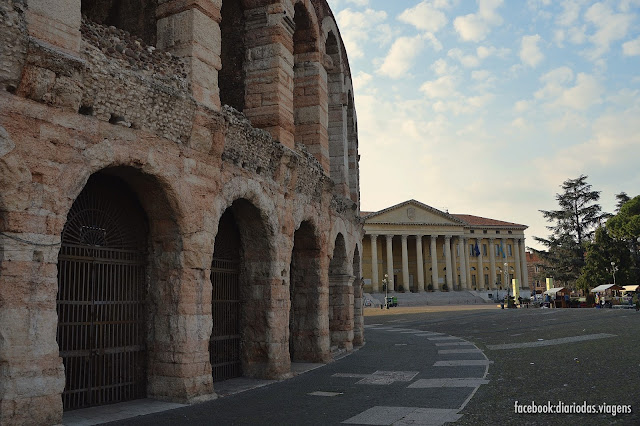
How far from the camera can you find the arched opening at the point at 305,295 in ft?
38.8

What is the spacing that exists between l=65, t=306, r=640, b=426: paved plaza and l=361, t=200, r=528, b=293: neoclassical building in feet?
171

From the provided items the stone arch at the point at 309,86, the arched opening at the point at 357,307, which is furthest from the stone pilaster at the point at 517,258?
the stone arch at the point at 309,86

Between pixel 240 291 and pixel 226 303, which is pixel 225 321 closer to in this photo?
pixel 226 303

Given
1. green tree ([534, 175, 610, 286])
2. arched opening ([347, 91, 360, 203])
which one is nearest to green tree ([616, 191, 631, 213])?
green tree ([534, 175, 610, 286])

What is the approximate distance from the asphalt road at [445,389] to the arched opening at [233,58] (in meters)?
5.81

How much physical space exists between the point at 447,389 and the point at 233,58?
25.0 feet

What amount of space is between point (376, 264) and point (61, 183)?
196ft

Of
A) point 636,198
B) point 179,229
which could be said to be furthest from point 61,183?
point 636,198

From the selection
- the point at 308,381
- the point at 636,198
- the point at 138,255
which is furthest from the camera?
the point at 636,198

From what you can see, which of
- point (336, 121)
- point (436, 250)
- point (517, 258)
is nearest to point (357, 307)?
point (336, 121)

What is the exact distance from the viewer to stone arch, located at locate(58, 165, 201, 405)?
7383mm

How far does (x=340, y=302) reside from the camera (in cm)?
1417

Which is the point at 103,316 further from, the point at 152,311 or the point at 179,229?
the point at 179,229

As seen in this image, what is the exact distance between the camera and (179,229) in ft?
24.9
